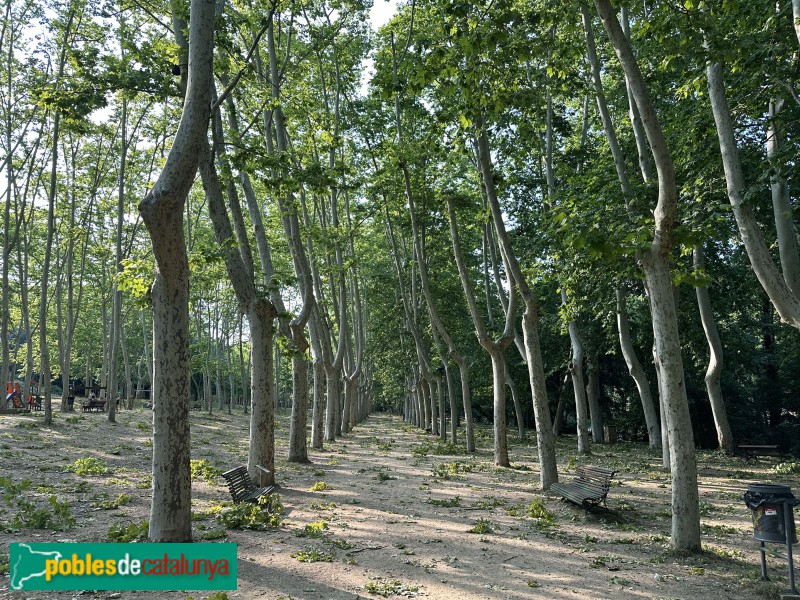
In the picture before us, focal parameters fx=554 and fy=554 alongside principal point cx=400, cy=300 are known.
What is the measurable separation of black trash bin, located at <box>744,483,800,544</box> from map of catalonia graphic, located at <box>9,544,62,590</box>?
6.84 meters

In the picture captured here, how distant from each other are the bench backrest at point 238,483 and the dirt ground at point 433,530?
20.9 inches

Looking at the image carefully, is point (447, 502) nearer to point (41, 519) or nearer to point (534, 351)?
point (534, 351)

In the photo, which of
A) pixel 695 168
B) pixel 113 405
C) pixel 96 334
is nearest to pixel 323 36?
pixel 695 168

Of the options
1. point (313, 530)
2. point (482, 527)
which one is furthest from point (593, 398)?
point (313, 530)

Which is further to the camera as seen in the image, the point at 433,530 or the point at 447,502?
the point at 447,502

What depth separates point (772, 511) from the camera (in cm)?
545

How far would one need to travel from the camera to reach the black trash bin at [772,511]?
5.33 m

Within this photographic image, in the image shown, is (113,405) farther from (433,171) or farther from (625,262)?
(625,262)

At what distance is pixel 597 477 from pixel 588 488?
275 millimetres

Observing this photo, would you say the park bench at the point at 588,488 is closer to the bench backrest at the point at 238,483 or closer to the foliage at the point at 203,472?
the bench backrest at the point at 238,483

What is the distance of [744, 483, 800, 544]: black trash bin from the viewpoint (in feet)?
17.5

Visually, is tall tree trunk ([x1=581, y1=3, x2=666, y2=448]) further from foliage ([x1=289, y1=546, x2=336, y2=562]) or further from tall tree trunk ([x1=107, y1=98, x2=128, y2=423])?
tall tree trunk ([x1=107, y1=98, x2=128, y2=423])

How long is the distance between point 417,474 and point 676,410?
328 inches

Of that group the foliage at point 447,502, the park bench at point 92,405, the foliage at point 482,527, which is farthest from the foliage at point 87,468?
the park bench at point 92,405
